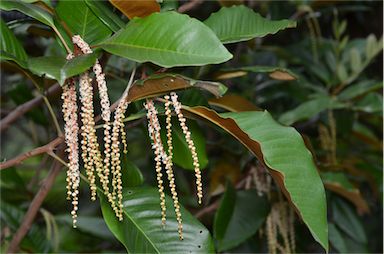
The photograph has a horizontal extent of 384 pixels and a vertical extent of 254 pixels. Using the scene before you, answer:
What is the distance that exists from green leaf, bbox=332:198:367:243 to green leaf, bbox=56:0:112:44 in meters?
0.85

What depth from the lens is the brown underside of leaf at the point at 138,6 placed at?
81cm

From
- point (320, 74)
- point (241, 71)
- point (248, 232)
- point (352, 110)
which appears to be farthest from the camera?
point (320, 74)

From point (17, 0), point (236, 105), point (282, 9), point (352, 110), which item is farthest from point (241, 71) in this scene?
point (282, 9)

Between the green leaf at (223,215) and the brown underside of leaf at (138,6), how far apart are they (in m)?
0.41

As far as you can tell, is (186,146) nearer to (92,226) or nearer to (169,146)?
(169,146)

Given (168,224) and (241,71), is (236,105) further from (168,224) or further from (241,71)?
(168,224)

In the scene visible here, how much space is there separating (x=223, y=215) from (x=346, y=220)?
509 millimetres

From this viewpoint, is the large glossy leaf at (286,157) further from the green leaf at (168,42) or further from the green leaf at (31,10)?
the green leaf at (31,10)

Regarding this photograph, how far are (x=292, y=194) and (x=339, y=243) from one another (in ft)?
2.41

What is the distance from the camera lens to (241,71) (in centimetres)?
102

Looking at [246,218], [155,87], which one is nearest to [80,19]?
[155,87]

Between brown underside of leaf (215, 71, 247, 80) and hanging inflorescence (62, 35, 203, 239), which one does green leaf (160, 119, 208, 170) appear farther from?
hanging inflorescence (62, 35, 203, 239)

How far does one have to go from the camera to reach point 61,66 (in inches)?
28.9

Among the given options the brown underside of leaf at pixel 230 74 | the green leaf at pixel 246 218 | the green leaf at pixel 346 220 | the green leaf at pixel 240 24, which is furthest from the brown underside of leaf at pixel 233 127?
the green leaf at pixel 346 220
